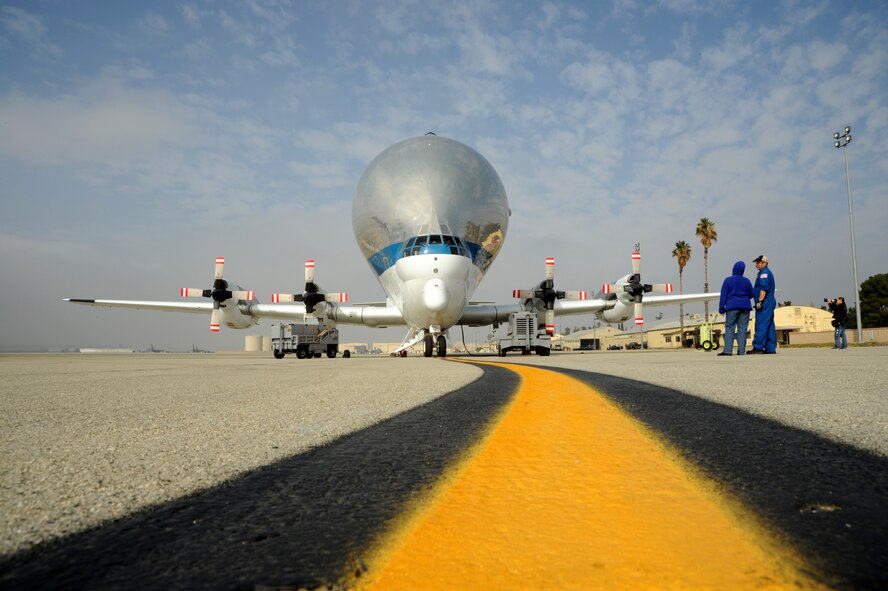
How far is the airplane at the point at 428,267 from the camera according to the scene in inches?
766

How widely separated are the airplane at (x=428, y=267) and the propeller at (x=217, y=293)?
0.05 m

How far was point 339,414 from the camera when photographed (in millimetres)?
3092

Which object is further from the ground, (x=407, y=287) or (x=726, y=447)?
(x=407, y=287)

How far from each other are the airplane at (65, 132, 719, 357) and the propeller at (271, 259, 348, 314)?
0.15 feet

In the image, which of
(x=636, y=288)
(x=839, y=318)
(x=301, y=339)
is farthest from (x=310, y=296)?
(x=839, y=318)

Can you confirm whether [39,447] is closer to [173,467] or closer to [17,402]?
[173,467]

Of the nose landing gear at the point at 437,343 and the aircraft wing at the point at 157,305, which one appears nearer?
the nose landing gear at the point at 437,343

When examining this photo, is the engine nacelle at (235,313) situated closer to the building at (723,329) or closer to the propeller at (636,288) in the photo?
the propeller at (636,288)

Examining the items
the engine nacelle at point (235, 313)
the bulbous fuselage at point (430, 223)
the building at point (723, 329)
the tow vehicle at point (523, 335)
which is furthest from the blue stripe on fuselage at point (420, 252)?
the building at point (723, 329)

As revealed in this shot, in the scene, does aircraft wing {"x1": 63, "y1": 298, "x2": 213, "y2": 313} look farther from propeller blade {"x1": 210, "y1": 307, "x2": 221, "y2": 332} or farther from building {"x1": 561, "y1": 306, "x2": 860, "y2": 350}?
building {"x1": 561, "y1": 306, "x2": 860, "y2": 350}

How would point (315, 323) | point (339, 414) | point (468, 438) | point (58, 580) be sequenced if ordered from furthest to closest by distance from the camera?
point (315, 323)
point (339, 414)
point (468, 438)
point (58, 580)

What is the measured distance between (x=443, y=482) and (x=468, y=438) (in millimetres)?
736

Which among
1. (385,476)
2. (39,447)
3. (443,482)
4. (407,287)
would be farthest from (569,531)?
(407,287)

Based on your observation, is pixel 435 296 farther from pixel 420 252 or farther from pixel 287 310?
pixel 287 310
